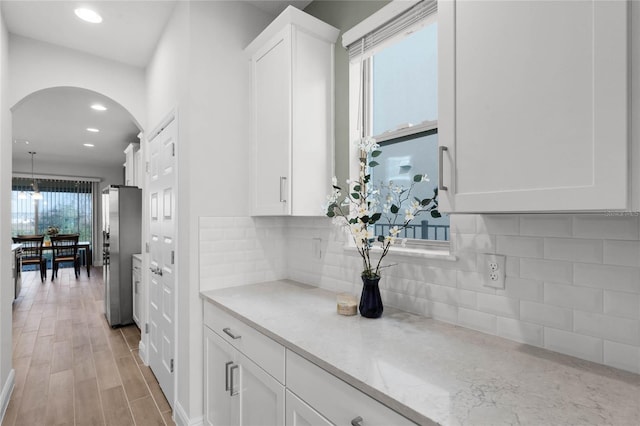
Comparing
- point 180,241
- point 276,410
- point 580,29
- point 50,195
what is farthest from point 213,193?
point 50,195

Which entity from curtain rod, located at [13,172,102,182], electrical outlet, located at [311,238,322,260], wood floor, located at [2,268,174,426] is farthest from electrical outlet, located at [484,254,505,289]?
curtain rod, located at [13,172,102,182]

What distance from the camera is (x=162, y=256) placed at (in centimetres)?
251

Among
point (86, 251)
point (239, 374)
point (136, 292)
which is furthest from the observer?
point (86, 251)

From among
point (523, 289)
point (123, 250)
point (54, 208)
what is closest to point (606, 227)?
point (523, 289)

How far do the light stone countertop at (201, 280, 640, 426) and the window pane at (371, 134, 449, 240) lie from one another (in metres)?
0.44

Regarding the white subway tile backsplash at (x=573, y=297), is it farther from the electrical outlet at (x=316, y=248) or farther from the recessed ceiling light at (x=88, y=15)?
the recessed ceiling light at (x=88, y=15)

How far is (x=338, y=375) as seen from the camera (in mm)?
990

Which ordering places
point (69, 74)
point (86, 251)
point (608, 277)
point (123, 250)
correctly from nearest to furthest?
1. point (608, 277)
2. point (69, 74)
3. point (123, 250)
4. point (86, 251)

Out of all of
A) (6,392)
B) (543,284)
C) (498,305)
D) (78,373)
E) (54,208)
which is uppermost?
(54,208)

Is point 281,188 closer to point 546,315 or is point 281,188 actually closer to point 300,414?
point 300,414

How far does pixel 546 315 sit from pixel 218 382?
1.61 meters

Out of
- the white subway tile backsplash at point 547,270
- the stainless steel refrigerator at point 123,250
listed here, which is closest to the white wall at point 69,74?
the stainless steel refrigerator at point 123,250

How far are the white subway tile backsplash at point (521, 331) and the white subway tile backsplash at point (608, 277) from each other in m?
0.22

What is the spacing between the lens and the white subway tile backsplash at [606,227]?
3.08 feet
